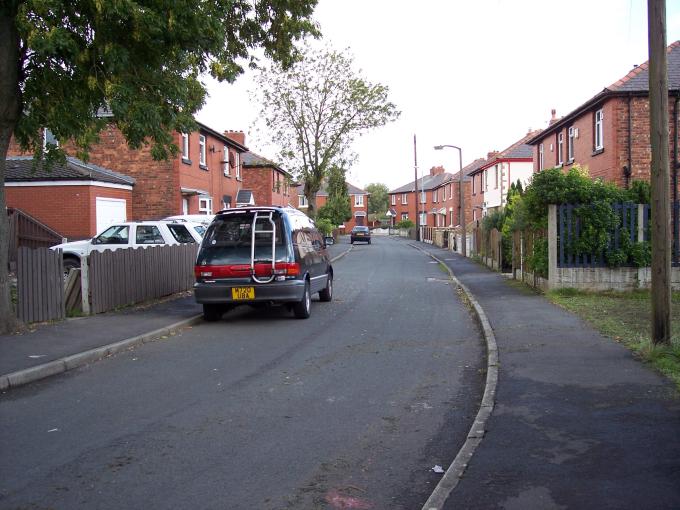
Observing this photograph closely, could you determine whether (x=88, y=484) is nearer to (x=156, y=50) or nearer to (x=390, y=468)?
(x=390, y=468)

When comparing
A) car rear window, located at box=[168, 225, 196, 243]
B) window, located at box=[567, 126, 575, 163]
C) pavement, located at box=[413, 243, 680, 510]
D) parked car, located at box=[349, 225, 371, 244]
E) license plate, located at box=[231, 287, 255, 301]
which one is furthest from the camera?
parked car, located at box=[349, 225, 371, 244]

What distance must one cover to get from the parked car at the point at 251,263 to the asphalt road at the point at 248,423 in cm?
122

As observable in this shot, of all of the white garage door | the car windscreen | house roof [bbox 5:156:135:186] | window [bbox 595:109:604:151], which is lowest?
the car windscreen

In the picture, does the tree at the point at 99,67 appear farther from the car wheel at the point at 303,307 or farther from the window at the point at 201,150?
the window at the point at 201,150

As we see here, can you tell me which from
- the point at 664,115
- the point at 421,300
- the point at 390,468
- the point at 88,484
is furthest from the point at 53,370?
the point at 421,300

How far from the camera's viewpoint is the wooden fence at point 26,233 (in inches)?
798

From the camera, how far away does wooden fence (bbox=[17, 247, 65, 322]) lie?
35.3 ft

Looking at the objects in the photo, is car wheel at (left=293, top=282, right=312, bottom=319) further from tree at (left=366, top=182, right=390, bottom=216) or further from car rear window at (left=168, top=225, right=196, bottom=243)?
tree at (left=366, top=182, right=390, bottom=216)

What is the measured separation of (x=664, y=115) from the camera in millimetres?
7812

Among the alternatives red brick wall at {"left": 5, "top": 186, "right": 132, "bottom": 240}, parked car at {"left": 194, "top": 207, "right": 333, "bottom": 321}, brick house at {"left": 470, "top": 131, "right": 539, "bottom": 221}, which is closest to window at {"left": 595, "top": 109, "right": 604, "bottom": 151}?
brick house at {"left": 470, "top": 131, "right": 539, "bottom": 221}

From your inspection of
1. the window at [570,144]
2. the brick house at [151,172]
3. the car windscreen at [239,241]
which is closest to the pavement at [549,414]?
the car windscreen at [239,241]

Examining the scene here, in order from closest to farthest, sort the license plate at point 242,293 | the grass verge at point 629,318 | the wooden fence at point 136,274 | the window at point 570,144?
the grass verge at point 629,318 → the license plate at point 242,293 → the wooden fence at point 136,274 → the window at point 570,144

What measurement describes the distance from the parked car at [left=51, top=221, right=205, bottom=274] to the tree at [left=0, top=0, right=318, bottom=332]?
5.53m

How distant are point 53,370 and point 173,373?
1407mm
